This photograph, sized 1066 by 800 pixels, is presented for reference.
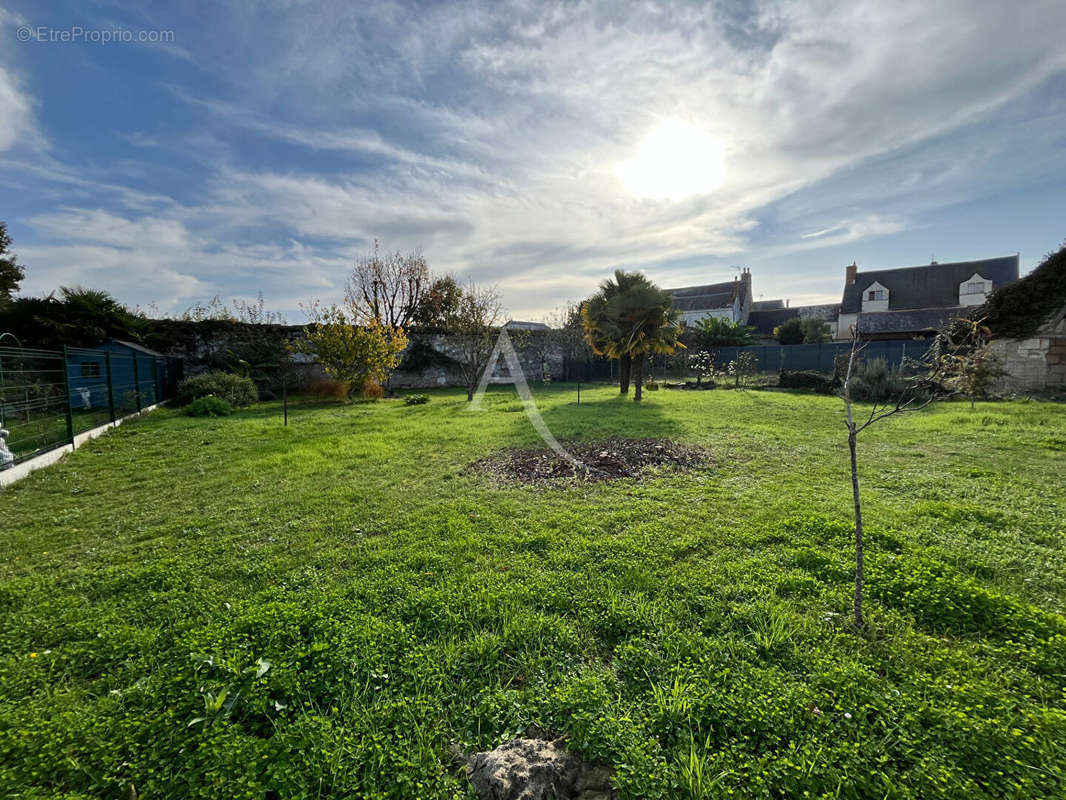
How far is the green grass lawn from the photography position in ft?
4.99

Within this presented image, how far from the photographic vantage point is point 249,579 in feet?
9.20

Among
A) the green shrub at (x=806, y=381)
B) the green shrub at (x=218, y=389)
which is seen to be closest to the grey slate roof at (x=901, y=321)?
the green shrub at (x=806, y=381)

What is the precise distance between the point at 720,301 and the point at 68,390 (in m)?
39.5

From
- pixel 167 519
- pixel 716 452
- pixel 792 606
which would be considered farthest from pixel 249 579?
pixel 716 452

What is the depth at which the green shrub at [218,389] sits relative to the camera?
11172 millimetres

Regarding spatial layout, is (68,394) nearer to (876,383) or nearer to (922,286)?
(876,383)

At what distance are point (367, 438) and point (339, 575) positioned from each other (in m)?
4.92

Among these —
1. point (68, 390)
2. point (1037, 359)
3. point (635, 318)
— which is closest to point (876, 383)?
point (1037, 359)

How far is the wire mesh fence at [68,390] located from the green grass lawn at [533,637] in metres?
2.17

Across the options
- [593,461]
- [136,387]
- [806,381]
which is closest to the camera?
[593,461]

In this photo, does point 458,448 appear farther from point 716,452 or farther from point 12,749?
point 12,749

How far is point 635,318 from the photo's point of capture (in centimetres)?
1272

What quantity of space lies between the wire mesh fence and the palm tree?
38.1 ft

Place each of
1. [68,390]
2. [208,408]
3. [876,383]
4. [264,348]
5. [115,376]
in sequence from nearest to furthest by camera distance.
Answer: [68,390] < [115,376] < [208,408] < [876,383] < [264,348]
